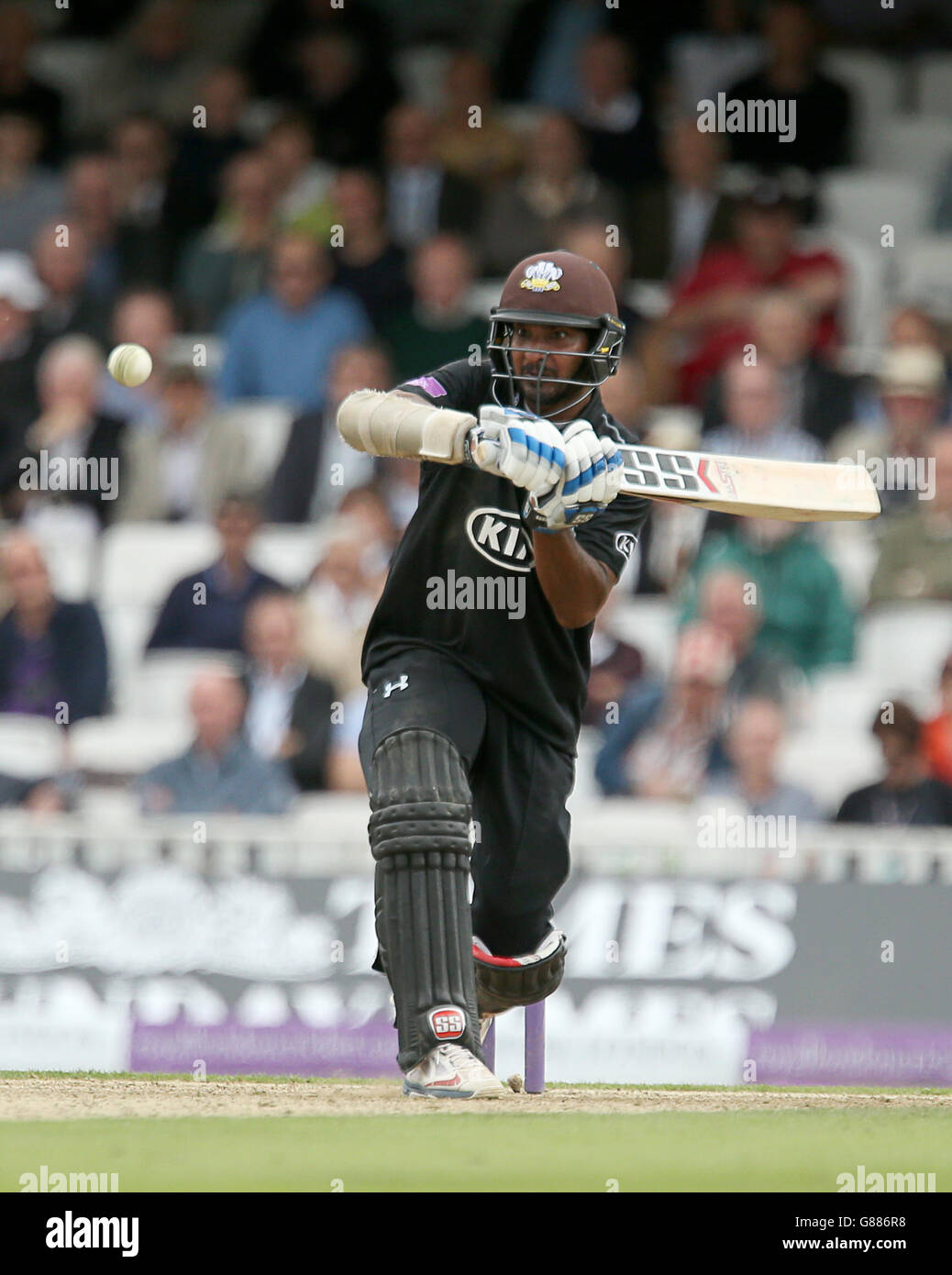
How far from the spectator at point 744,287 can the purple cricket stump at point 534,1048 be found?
208 inches

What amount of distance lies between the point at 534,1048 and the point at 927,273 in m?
6.51

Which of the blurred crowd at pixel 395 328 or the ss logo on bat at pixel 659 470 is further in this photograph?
the blurred crowd at pixel 395 328

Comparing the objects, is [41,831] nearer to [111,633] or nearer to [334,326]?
[111,633]

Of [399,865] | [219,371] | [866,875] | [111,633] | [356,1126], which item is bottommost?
[356,1126]

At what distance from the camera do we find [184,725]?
389 inches

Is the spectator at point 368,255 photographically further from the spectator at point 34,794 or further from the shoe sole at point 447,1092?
the shoe sole at point 447,1092

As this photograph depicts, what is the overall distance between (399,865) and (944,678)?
4.70 meters

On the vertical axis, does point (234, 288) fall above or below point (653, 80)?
below

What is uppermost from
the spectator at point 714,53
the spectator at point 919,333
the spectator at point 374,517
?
the spectator at point 714,53

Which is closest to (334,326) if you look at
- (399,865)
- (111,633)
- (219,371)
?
(219,371)

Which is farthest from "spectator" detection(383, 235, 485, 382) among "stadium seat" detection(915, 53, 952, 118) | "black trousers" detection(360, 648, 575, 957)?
"black trousers" detection(360, 648, 575, 957)

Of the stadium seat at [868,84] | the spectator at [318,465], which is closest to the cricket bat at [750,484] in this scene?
the spectator at [318,465]

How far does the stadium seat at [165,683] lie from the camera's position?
1002 cm

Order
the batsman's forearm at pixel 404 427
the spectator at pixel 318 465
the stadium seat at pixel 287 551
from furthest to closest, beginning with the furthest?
1. the spectator at pixel 318 465
2. the stadium seat at pixel 287 551
3. the batsman's forearm at pixel 404 427
